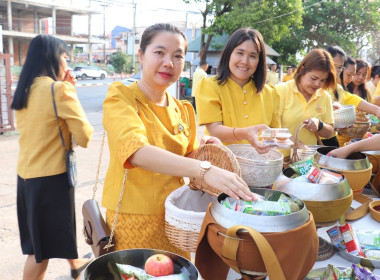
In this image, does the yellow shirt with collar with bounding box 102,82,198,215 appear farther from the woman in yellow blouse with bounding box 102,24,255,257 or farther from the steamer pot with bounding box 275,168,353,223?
the steamer pot with bounding box 275,168,353,223

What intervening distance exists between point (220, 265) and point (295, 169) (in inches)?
22.3

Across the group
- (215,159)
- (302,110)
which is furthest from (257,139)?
(302,110)

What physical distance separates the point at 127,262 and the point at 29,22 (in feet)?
107

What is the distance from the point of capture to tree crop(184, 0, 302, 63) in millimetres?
14148

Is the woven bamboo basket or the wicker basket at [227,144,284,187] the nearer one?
the woven bamboo basket

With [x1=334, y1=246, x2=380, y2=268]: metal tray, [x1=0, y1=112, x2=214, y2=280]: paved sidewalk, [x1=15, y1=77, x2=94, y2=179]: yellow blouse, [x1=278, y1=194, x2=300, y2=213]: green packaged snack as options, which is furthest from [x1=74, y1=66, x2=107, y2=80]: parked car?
[x1=278, y1=194, x2=300, y2=213]: green packaged snack

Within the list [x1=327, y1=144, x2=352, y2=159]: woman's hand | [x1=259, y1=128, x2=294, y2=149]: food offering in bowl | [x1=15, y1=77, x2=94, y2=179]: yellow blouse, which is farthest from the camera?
[x1=15, y1=77, x2=94, y2=179]: yellow blouse

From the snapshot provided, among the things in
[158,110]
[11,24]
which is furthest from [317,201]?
[11,24]

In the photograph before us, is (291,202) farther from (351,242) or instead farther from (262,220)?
(351,242)

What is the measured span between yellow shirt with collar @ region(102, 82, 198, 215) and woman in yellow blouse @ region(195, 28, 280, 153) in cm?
57

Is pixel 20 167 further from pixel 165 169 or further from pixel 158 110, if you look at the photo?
pixel 165 169

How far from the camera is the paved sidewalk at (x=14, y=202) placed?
9.36 feet

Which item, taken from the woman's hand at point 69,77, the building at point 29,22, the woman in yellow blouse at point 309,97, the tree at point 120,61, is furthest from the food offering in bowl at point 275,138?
the tree at point 120,61

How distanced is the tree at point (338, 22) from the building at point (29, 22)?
19.4 meters
